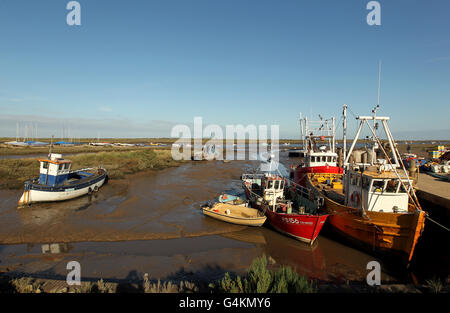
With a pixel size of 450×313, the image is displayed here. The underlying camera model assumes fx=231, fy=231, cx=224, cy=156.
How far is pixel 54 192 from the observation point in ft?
69.8

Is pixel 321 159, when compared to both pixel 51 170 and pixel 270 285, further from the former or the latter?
pixel 51 170

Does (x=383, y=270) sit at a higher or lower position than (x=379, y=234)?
lower

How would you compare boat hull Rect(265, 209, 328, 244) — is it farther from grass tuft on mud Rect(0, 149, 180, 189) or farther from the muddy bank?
grass tuft on mud Rect(0, 149, 180, 189)

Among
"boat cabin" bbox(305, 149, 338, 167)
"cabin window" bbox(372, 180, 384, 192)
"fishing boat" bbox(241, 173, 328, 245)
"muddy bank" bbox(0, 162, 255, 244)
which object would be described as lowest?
"muddy bank" bbox(0, 162, 255, 244)

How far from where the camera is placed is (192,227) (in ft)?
56.3

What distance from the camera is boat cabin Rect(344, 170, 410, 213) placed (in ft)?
39.1

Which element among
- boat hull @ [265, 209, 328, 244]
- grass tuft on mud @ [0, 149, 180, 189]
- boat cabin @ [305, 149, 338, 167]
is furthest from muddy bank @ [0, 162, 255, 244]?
boat cabin @ [305, 149, 338, 167]

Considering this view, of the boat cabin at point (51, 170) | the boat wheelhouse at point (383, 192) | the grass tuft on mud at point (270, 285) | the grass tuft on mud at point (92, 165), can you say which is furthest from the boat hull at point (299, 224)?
the grass tuft on mud at point (92, 165)

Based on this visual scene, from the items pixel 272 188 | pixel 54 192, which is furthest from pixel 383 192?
pixel 54 192

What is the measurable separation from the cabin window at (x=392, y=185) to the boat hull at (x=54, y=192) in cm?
2563

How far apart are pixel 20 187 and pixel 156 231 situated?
70.8 ft
